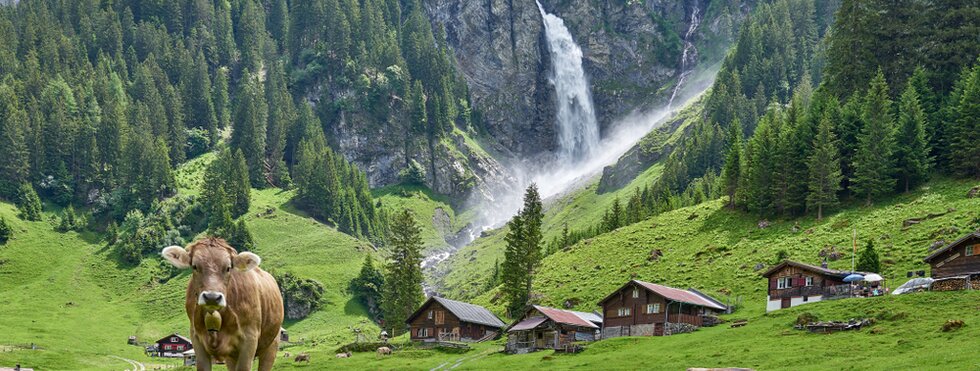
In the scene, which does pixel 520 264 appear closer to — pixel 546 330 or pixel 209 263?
pixel 546 330

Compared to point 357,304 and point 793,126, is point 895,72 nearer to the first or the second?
point 793,126

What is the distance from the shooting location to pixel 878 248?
344ft

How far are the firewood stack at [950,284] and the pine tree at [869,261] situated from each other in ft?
55.0

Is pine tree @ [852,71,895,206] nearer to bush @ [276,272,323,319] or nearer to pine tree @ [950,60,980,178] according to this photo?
pine tree @ [950,60,980,178]

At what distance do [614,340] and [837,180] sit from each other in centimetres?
5173

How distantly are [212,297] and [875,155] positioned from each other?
12142 centimetres

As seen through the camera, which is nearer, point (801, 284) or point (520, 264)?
point (801, 284)

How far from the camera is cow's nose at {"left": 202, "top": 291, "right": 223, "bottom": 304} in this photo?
15.6 meters

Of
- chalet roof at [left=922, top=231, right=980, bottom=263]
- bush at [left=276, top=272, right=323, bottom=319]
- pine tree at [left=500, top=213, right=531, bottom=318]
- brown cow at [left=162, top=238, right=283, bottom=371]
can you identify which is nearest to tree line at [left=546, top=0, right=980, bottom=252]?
pine tree at [left=500, top=213, right=531, bottom=318]

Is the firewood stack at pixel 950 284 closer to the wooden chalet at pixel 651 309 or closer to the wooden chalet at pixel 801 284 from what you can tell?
the wooden chalet at pixel 801 284

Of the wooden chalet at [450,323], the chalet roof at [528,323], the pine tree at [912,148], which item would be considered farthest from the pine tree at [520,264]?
the pine tree at [912,148]

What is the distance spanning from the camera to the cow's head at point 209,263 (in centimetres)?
1589

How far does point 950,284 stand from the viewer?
77.8 m

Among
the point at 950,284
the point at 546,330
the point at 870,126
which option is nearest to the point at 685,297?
the point at 546,330
